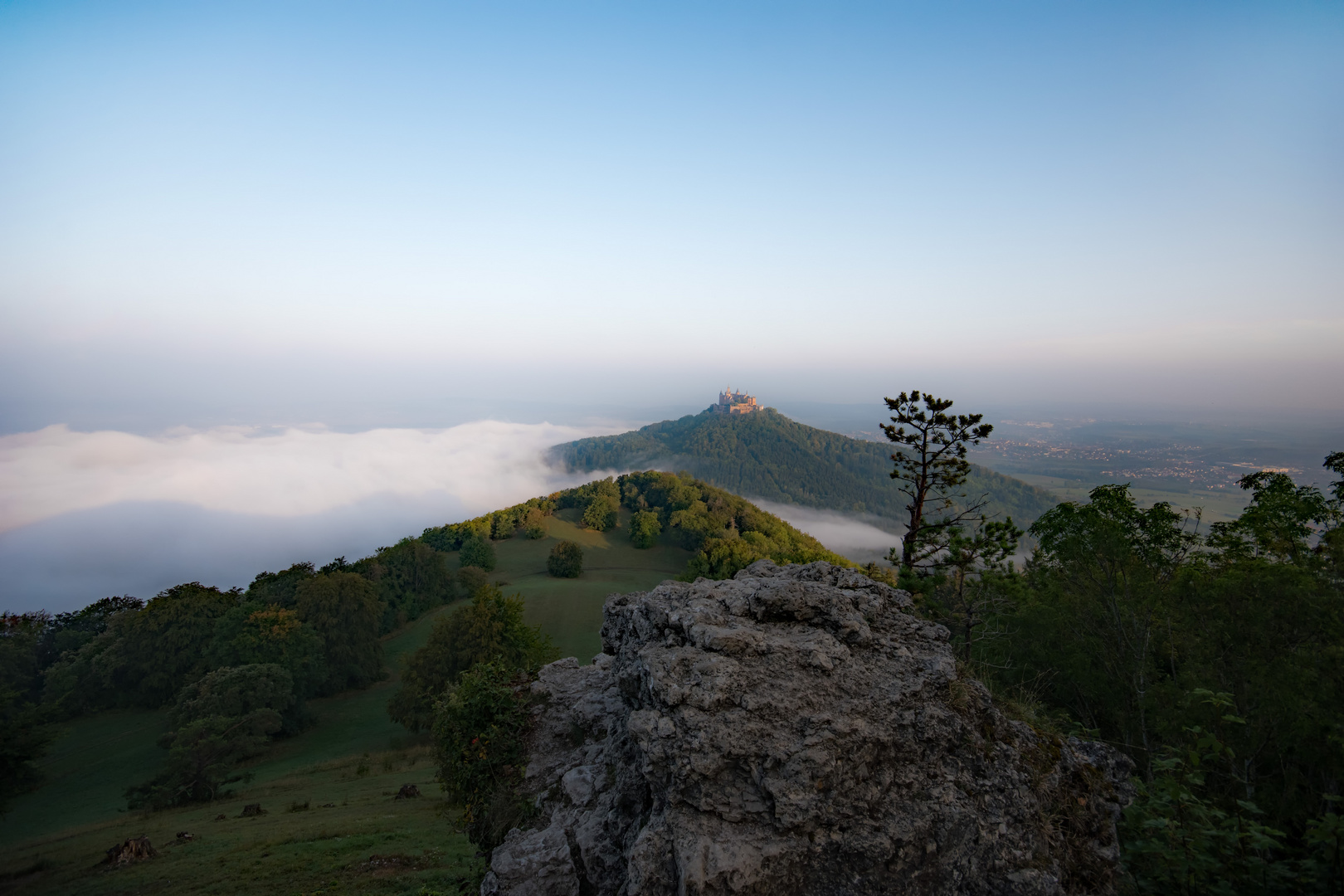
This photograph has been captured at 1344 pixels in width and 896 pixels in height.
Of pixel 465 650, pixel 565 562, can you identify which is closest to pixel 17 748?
pixel 465 650

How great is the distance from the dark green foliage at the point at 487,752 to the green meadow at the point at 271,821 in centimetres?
123

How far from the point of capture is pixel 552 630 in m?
58.3

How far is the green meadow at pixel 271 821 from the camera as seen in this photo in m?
13.6

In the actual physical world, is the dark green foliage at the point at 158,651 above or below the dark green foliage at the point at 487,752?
below

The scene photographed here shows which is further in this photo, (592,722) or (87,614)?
(87,614)

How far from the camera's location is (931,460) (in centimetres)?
1522

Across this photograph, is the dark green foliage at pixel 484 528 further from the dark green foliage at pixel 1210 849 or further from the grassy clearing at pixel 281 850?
the dark green foliage at pixel 1210 849

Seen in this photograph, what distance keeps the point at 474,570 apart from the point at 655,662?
253 feet

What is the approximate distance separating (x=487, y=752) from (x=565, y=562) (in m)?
72.4

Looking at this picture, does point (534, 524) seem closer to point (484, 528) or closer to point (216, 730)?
point (484, 528)

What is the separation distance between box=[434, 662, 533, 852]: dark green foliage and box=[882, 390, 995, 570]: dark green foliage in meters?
9.96

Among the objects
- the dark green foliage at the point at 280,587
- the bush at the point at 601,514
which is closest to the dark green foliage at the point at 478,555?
the dark green foliage at the point at 280,587

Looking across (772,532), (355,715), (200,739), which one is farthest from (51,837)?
(772,532)

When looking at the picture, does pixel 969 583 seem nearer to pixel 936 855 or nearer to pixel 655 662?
pixel 936 855
